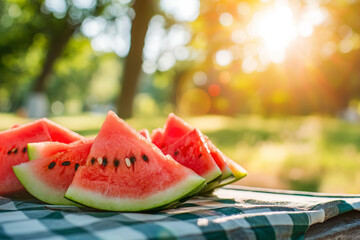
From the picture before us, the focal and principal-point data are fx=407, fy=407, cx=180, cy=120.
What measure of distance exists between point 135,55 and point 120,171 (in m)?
9.54

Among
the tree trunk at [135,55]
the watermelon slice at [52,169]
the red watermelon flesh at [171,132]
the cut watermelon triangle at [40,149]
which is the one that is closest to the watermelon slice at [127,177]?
the watermelon slice at [52,169]

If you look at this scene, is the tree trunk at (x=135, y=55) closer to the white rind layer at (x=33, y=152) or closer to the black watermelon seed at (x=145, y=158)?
the white rind layer at (x=33, y=152)

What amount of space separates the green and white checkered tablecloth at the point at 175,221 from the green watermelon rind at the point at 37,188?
0.14 ft

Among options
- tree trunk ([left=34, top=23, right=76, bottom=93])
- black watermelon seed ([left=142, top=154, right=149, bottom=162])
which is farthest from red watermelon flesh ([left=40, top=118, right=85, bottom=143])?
tree trunk ([left=34, top=23, right=76, bottom=93])

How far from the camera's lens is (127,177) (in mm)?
1468

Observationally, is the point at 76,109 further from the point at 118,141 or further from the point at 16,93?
the point at 118,141

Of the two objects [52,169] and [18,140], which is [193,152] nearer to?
[52,169]

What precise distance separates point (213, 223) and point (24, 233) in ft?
1.65

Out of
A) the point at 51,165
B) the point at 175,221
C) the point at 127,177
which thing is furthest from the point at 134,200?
the point at 51,165

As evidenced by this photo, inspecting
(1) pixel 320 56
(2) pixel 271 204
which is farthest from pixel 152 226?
(1) pixel 320 56

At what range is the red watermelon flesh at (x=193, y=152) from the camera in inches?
65.3

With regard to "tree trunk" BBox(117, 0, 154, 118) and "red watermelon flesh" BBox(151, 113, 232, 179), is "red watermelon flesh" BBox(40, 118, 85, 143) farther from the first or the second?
"tree trunk" BBox(117, 0, 154, 118)

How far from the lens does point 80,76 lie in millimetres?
47906

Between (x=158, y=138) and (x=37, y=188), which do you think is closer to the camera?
(x=37, y=188)
